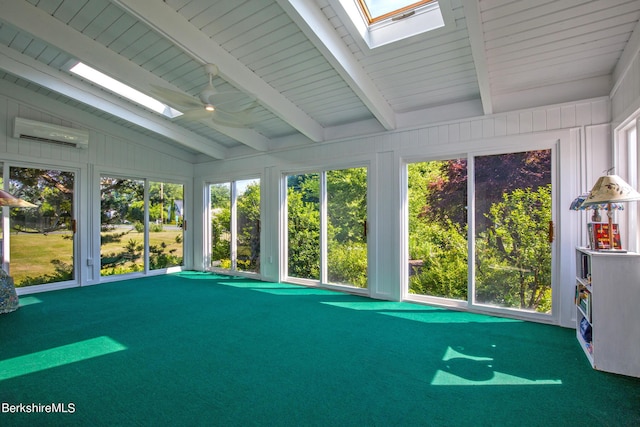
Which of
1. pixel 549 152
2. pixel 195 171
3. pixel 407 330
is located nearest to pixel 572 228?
pixel 549 152

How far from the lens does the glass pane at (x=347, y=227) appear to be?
488cm

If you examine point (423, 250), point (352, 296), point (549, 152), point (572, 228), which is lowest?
point (352, 296)

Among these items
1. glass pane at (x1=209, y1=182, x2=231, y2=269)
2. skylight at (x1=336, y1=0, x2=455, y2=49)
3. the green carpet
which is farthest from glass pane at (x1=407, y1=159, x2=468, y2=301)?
glass pane at (x1=209, y1=182, x2=231, y2=269)

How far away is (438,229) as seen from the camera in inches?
168

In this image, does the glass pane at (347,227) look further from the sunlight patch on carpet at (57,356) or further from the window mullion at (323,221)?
the sunlight patch on carpet at (57,356)

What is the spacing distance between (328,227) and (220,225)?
2.75m

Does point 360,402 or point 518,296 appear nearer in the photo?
point 360,402

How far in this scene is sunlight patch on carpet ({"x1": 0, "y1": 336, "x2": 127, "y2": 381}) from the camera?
95.7 inches

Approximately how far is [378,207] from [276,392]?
3021 mm

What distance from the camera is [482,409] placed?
1.96 metres

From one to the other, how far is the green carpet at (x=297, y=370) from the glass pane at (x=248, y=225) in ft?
7.28

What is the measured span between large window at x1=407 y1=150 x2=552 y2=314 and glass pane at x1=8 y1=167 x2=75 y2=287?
559cm

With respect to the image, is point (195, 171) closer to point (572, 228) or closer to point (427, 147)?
point (427, 147)

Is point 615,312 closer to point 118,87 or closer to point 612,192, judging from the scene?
point 612,192
